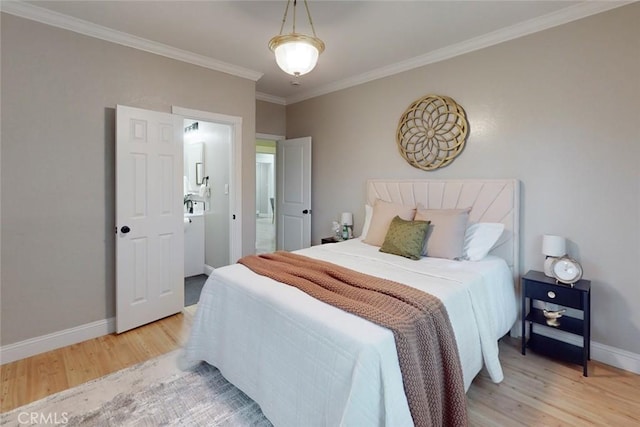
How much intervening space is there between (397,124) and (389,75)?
0.59 metres

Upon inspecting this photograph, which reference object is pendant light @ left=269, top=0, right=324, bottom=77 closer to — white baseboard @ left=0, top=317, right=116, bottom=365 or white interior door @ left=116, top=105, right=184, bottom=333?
white interior door @ left=116, top=105, right=184, bottom=333

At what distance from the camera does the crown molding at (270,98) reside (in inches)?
182

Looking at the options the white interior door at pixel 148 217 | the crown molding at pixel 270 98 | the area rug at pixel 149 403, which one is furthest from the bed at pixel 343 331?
the crown molding at pixel 270 98

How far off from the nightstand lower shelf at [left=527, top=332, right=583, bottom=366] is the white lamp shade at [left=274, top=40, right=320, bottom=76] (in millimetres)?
2776

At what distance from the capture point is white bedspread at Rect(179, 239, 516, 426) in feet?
4.14

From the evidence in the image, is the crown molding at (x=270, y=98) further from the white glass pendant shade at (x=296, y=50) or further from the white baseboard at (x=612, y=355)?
the white baseboard at (x=612, y=355)

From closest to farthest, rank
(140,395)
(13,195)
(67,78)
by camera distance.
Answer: (140,395)
(13,195)
(67,78)

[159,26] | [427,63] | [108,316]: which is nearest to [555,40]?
[427,63]

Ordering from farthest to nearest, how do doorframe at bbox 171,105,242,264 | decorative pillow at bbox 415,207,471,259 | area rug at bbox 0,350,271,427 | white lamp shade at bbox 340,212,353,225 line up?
white lamp shade at bbox 340,212,353,225 → doorframe at bbox 171,105,242,264 → decorative pillow at bbox 415,207,471,259 → area rug at bbox 0,350,271,427

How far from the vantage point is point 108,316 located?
2848 millimetres

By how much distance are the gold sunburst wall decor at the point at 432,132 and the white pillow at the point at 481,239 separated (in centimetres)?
79

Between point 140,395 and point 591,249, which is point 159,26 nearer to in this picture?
point 140,395

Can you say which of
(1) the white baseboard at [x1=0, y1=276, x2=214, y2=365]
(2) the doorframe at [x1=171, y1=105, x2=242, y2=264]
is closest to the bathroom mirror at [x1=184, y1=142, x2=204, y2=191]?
(2) the doorframe at [x1=171, y1=105, x2=242, y2=264]

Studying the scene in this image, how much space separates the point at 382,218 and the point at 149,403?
236 cm
